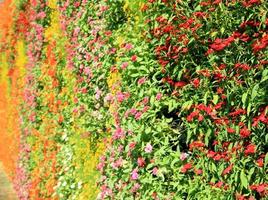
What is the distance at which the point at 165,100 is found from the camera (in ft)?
11.8

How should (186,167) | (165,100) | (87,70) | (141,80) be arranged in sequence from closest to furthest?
1. (186,167)
2. (165,100)
3. (141,80)
4. (87,70)

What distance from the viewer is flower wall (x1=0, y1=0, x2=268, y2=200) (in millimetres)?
2975

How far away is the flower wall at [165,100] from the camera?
2975mm

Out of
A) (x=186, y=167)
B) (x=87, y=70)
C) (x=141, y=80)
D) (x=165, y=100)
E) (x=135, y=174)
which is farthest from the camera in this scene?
(x=87, y=70)

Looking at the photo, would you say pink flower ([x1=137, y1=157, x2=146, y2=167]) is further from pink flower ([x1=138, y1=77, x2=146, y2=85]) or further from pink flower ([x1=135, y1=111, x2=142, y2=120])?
pink flower ([x1=138, y1=77, x2=146, y2=85])

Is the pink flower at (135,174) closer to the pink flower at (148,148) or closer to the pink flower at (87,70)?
the pink flower at (148,148)

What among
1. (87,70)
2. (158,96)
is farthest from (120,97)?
(87,70)

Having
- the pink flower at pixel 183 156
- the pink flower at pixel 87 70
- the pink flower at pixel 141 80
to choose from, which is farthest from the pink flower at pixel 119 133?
the pink flower at pixel 87 70

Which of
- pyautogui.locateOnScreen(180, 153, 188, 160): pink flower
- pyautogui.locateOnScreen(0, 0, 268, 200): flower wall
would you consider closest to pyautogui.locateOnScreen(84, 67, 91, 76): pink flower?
Result: pyautogui.locateOnScreen(0, 0, 268, 200): flower wall

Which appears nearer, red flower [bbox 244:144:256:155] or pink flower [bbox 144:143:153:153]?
red flower [bbox 244:144:256:155]

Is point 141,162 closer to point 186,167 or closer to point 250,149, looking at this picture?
point 186,167

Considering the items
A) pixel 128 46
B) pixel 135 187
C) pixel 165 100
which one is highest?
pixel 128 46

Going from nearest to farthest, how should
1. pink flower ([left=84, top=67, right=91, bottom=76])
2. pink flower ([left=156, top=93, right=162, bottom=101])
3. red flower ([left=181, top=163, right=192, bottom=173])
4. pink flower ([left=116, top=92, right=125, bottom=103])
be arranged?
red flower ([left=181, top=163, right=192, bottom=173])
pink flower ([left=156, top=93, right=162, bottom=101])
pink flower ([left=116, top=92, right=125, bottom=103])
pink flower ([left=84, top=67, right=91, bottom=76])

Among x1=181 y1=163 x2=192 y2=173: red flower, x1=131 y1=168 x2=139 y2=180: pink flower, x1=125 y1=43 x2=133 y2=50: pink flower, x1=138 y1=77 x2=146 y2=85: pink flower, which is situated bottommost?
x1=131 y1=168 x2=139 y2=180: pink flower
